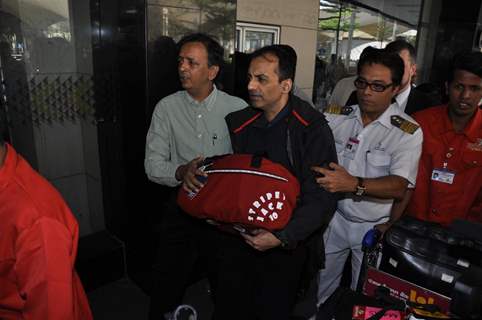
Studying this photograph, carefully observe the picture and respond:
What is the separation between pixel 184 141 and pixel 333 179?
1051 mm

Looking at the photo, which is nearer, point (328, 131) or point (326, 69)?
point (328, 131)

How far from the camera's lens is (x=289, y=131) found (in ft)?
6.09

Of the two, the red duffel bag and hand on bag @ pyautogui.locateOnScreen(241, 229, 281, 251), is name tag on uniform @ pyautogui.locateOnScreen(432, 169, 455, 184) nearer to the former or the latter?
the red duffel bag

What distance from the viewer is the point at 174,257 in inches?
97.3

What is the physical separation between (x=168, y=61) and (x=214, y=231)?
132 centimetres

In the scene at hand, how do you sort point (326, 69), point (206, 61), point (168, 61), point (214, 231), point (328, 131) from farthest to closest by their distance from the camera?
1. point (326, 69)
2. point (168, 61)
3. point (206, 61)
4. point (214, 231)
5. point (328, 131)

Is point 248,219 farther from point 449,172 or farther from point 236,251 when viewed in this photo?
point 449,172

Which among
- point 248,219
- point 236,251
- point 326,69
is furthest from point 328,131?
point 326,69

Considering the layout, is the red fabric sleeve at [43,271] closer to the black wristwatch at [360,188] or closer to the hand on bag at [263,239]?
the hand on bag at [263,239]

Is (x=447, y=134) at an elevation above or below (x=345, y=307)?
above

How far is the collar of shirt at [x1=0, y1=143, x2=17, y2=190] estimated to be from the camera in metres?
1.19

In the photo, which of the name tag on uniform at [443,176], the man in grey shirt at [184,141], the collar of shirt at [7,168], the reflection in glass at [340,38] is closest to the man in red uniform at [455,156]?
the name tag on uniform at [443,176]

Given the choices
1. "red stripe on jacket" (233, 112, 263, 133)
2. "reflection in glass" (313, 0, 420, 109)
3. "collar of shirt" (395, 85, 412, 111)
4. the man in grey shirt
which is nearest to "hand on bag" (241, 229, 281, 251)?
"red stripe on jacket" (233, 112, 263, 133)

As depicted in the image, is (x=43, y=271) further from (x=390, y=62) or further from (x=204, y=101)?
(x=390, y=62)
